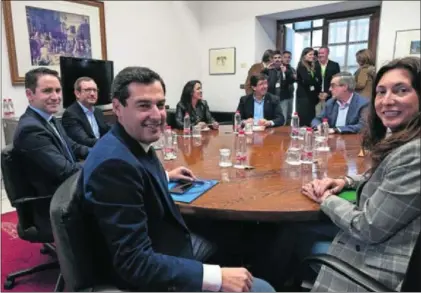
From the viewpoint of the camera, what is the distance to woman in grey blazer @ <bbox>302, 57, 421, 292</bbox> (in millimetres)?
919

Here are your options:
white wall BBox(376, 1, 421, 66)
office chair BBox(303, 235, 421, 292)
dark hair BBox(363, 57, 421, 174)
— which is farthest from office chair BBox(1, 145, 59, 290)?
white wall BBox(376, 1, 421, 66)

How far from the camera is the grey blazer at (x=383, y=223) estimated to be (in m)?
0.91

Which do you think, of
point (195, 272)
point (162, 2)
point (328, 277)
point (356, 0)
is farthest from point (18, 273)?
point (356, 0)

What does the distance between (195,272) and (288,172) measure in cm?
87

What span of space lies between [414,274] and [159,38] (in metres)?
5.33

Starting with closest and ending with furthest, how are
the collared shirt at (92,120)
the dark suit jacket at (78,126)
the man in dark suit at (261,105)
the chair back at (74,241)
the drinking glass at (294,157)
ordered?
1. the chair back at (74,241)
2. the drinking glass at (294,157)
3. the dark suit jacket at (78,126)
4. the collared shirt at (92,120)
5. the man in dark suit at (261,105)

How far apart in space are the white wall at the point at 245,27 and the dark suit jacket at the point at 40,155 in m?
4.52

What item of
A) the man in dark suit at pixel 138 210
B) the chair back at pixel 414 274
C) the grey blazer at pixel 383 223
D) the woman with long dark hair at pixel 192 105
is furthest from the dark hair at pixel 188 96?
the chair back at pixel 414 274

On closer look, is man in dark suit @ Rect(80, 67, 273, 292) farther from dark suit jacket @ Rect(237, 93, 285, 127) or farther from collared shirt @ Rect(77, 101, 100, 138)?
dark suit jacket @ Rect(237, 93, 285, 127)

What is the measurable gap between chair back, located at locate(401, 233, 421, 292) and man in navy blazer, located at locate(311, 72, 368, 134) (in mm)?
1941

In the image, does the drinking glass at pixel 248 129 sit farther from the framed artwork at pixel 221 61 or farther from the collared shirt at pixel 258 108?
the framed artwork at pixel 221 61

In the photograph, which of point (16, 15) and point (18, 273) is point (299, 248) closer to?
point (18, 273)

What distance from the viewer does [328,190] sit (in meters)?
→ 1.28

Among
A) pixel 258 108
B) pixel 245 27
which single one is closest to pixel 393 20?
pixel 245 27
